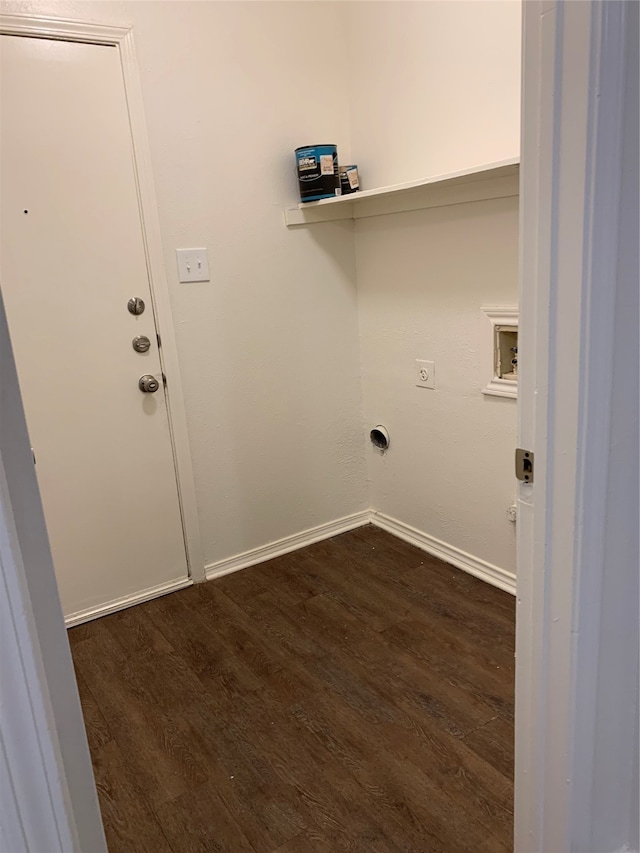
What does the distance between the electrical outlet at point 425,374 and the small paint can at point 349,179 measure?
0.72 metres

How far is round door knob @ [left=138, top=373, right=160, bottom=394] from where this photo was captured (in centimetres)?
239

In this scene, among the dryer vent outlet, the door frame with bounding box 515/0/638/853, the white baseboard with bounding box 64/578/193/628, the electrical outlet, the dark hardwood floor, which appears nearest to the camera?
the door frame with bounding box 515/0/638/853

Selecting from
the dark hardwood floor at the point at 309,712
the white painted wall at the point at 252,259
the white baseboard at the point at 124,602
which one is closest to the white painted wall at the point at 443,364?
the white painted wall at the point at 252,259

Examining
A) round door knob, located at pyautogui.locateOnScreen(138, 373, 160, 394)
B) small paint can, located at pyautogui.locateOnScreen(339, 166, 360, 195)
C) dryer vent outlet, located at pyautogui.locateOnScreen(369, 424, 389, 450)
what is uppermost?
small paint can, located at pyautogui.locateOnScreen(339, 166, 360, 195)

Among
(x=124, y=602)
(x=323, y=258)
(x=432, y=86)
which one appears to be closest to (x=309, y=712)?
(x=124, y=602)

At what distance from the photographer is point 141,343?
7.74 ft

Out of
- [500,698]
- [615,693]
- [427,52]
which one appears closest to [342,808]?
[500,698]

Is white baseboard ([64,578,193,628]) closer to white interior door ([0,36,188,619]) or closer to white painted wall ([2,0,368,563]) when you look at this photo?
white interior door ([0,36,188,619])

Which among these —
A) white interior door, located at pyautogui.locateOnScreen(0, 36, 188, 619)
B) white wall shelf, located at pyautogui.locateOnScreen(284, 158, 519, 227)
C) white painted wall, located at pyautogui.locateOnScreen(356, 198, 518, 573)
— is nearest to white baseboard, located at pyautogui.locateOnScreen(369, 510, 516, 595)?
white painted wall, located at pyautogui.locateOnScreen(356, 198, 518, 573)

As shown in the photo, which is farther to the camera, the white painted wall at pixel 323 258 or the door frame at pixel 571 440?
the white painted wall at pixel 323 258

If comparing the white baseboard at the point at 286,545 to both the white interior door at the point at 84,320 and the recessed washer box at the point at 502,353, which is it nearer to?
the white interior door at the point at 84,320

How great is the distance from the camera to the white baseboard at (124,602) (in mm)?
2422

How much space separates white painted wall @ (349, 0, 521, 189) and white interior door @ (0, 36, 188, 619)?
3.12 ft

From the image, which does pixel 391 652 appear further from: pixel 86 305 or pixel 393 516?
pixel 86 305
